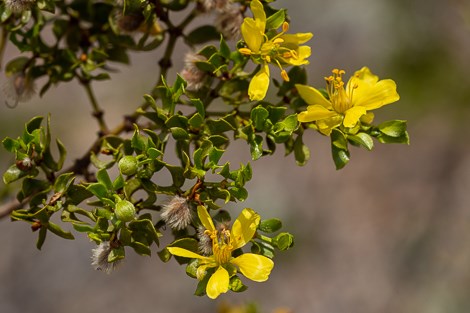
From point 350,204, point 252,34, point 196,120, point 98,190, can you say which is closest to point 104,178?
point 98,190

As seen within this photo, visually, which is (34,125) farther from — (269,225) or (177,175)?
(269,225)

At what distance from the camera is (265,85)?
1.70m

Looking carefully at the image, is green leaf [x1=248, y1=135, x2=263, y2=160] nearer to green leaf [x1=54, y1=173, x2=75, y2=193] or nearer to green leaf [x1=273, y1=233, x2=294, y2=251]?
green leaf [x1=273, y1=233, x2=294, y2=251]

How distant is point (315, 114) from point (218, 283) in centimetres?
48

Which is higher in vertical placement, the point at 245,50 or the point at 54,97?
the point at 245,50

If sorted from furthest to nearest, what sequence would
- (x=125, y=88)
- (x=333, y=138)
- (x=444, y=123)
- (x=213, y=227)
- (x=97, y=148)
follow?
(x=125, y=88)
(x=444, y=123)
(x=97, y=148)
(x=333, y=138)
(x=213, y=227)

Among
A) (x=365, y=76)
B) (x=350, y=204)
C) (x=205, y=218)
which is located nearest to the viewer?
(x=205, y=218)

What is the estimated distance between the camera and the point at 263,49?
173cm

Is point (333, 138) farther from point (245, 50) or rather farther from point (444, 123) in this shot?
point (444, 123)

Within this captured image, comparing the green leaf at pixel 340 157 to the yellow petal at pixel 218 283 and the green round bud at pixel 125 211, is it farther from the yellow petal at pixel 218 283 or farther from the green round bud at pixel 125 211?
the green round bud at pixel 125 211

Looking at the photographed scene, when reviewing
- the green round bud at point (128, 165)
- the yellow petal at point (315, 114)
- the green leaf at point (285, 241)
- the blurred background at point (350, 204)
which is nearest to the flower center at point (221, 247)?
the green leaf at point (285, 241)

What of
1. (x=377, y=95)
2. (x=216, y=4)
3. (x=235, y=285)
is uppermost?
(x=216, y=4)

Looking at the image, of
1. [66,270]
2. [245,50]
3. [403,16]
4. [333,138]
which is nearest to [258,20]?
[245,50]

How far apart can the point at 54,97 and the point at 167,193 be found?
21.5ft
